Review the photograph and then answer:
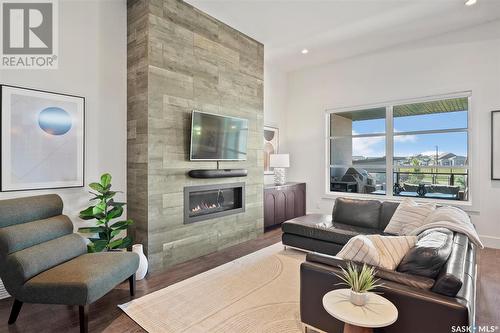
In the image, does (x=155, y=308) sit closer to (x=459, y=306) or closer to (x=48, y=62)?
(x=459, y=306)

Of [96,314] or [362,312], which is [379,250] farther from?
[96,314]

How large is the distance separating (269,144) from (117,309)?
4.46 m

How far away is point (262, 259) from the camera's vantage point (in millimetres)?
3773

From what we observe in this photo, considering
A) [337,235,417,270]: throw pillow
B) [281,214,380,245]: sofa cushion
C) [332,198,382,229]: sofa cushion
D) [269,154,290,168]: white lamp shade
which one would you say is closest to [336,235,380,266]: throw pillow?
[337,235,417,270]: throw pillow

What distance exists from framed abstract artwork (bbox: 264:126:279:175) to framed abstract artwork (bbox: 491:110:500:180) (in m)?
3.83

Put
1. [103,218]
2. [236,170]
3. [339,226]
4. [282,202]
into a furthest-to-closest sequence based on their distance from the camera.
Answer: [282,202] < [236,170] < [339,226] < [103,218]

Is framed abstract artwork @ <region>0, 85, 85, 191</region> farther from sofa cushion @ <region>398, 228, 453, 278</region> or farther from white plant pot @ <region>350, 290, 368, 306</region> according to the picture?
sofa cushion @ <region>398, 228, 453, 278</region>

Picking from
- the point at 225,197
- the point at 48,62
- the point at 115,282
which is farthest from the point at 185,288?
the point at 48,62

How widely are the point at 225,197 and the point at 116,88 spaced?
2219 mm

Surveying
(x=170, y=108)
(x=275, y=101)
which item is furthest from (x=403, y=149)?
(x=170, y=108)

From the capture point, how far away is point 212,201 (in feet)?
13.9

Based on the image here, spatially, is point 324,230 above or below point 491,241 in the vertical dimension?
above

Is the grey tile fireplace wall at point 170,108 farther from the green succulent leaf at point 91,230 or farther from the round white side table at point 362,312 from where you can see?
the round white side table at point 362,312

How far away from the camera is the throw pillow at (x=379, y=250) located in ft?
6.13
